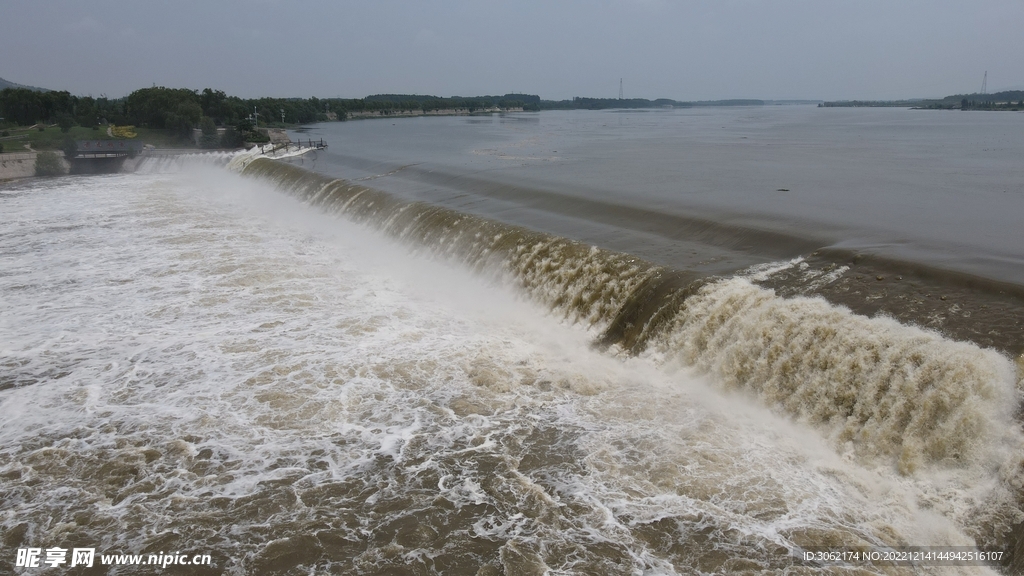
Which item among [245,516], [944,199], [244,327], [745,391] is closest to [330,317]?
[244,327]

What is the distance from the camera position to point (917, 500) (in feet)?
22.9

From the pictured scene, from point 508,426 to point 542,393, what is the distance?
1.20 meters

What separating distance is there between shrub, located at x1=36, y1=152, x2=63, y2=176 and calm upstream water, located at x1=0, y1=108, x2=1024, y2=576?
3028 centimetres

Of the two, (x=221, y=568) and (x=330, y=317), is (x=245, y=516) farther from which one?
(x=330, y=317)

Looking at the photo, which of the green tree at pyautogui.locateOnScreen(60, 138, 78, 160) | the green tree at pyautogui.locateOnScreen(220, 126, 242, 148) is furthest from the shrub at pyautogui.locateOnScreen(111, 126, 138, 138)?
the green tree at pyautogui.locateOnScreen(60, 138, 78, 160)

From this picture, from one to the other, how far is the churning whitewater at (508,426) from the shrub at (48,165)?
114 ft

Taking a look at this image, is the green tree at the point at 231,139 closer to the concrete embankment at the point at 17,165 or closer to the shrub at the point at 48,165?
the shrub at the point at 48,165

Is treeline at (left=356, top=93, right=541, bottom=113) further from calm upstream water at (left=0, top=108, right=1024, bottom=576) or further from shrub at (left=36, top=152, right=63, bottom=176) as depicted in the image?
calm upstream water at (left=0, top=108, right=1024, bottom=576)

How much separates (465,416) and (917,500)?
225 inches

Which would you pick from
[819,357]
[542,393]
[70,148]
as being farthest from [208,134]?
[819,357]

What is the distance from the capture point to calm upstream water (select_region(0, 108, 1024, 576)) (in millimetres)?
6844

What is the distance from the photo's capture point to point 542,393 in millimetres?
10102

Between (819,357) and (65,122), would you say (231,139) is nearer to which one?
(65,122)

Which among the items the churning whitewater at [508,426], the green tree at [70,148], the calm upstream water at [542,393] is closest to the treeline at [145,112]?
the green tree at [70,148]
